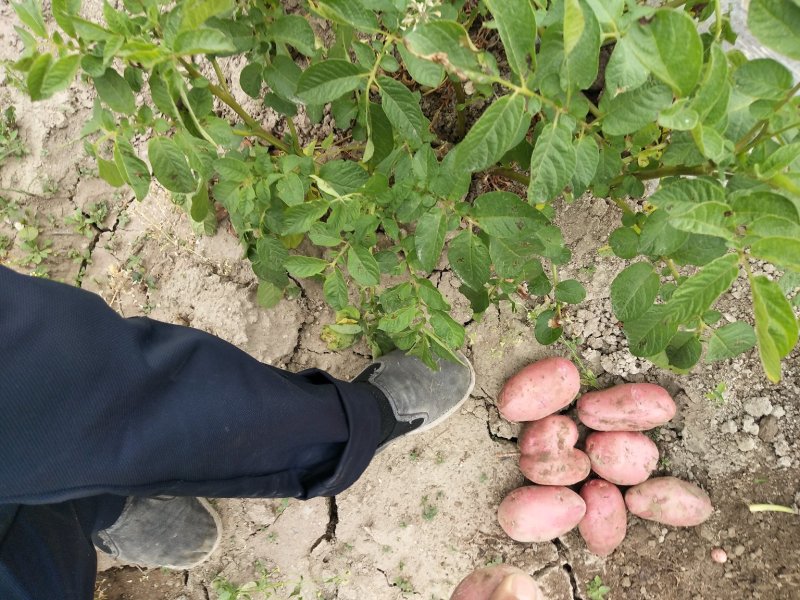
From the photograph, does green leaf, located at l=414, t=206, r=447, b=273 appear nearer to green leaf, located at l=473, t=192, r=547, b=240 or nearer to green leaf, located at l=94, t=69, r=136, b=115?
green leaf, located at l=473, t=192, r=547, b=240

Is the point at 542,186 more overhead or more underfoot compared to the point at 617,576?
more overhead

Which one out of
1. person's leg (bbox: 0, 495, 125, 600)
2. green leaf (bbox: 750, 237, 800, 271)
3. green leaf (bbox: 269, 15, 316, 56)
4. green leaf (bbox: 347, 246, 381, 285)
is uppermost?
green leaf (bbox: 750, 237, 800, 271)

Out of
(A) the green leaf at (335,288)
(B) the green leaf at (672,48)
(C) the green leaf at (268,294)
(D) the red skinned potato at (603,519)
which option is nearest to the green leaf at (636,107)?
(B) the green leaf at (672,48)

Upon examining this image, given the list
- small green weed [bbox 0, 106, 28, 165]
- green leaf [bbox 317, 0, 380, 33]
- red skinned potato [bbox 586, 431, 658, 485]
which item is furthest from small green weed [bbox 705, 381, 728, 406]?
small green weed [bbox 0, 106, 28, 165]

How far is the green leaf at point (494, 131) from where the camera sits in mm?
882

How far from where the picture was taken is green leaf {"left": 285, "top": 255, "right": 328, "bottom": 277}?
132 cm

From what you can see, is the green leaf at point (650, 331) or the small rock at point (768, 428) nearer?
the green leaf at point (650, 331)

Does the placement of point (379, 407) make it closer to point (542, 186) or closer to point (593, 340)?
point (593, 340)

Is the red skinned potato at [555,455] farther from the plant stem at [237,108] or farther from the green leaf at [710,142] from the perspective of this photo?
the green leaf at [710,142]

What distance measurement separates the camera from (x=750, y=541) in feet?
6.64

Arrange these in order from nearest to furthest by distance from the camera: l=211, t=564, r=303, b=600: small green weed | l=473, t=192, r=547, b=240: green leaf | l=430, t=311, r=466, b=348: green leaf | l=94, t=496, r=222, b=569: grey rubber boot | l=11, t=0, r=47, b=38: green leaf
A: l=11, t=0, r=47, b=38: green leaf < l=473, t=192, r=547, b=240: green leaf < l=430, t=311, r=466, b=348: green leaf < l=94, t=496, r=222, b=569: grey rubber boot < l=211, t=564, r=303, b=600: small green weed

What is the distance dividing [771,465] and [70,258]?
2.60 meters

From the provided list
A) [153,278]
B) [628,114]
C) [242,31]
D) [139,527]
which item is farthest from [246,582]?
[628,114]

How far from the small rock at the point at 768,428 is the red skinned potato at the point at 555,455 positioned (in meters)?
0.58
